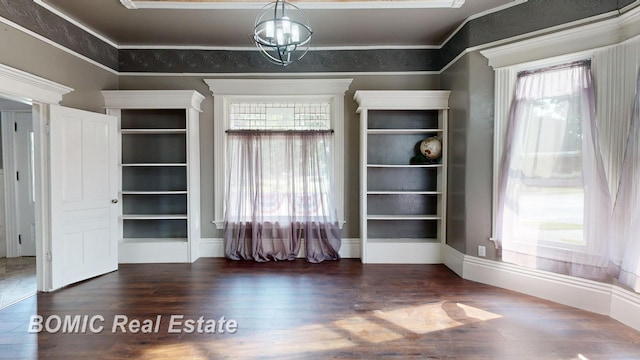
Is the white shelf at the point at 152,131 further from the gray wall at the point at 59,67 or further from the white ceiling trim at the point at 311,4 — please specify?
the white ceiling trim at the point at 311,4

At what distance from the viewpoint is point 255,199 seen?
14.2ft

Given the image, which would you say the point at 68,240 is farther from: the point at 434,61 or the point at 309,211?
the point at 434,61

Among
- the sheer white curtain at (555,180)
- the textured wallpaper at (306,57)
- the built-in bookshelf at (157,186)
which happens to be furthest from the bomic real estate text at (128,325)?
the sheer white curtain at (555,180)

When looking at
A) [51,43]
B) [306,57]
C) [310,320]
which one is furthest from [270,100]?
[310,320]

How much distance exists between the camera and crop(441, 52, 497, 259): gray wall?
3516 millimetres

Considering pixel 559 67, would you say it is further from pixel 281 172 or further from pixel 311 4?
pixel 281 172

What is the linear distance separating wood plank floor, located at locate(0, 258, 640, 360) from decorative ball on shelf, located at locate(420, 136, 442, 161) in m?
1.55

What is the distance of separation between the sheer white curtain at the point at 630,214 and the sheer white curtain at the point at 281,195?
2901mm

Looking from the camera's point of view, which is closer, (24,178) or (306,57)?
(306,57)

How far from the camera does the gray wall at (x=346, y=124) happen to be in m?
4.44

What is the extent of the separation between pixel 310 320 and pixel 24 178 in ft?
16.1

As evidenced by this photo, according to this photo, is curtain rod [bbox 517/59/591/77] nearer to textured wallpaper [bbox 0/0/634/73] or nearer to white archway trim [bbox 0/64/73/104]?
textured wallpaper [bbox 0/0/634/73]

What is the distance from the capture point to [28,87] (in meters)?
3.02

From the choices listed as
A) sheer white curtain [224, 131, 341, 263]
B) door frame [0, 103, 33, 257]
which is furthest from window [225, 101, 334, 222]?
door frame [0, 103, 33, 257]
